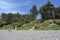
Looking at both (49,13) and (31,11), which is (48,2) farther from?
(31,11)

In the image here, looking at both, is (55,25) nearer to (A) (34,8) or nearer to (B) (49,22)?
(B) (49,22)

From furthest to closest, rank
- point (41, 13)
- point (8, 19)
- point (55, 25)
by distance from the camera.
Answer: point (8, 19) < point (41, 13) < point (55, 25)

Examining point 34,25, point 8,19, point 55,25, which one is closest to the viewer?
point 55,25

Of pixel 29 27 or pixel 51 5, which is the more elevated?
pixel 51 5

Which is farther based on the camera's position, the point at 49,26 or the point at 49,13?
the point at 49,13

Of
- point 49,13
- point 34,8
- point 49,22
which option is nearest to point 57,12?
point 49,13

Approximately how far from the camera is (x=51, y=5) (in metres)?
93.6

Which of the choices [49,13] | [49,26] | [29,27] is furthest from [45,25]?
[49,13]

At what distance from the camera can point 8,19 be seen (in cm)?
13038

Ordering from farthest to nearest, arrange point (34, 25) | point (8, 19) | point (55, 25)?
point (8, 19)
point (34, 25)
point (55, 25)

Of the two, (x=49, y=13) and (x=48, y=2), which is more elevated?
(x=48, y=2)

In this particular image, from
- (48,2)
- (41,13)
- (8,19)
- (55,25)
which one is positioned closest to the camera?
(55,25)

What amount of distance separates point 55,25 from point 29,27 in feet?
41.9

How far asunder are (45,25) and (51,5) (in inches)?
854
